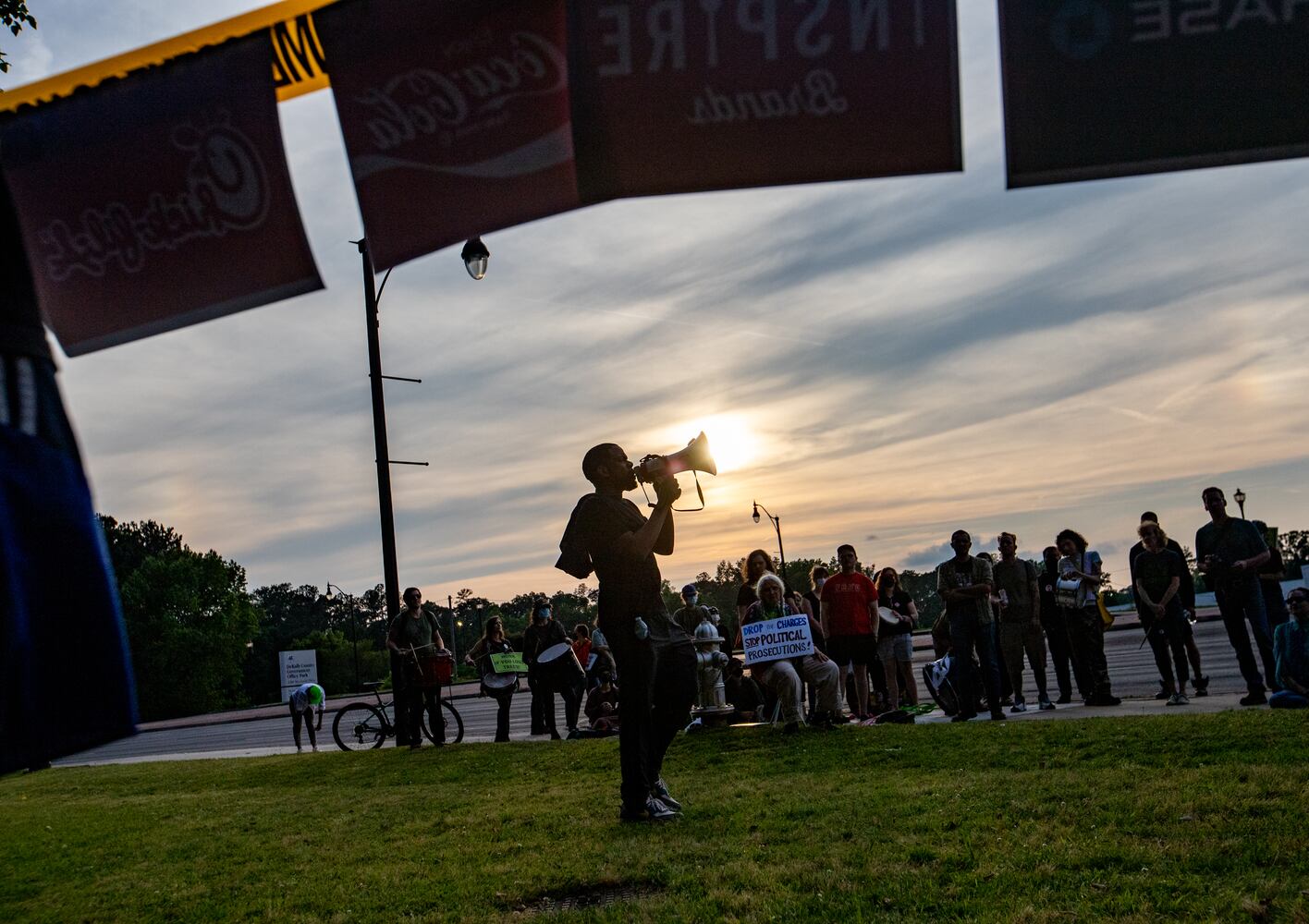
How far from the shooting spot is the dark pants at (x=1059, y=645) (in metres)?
12.4

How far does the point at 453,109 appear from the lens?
420 cm

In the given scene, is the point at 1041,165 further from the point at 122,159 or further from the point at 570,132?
the point at 122,159

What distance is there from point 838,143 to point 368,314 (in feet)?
46.5

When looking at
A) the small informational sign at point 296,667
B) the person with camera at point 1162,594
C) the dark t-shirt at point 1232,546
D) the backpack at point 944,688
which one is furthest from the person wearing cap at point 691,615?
the small informational sign at point 296,667

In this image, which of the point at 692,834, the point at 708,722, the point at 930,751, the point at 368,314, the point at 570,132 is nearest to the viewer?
the point at 570,132

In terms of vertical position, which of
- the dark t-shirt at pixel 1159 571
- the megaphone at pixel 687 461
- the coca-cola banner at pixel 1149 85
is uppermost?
the coca-cola banner at pixel 1149 85

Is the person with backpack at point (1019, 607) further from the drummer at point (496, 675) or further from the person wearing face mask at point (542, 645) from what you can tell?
the drummer at point (496, 675)

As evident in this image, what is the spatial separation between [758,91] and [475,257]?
28.9 ft

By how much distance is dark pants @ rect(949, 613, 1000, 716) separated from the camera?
11.3 meters

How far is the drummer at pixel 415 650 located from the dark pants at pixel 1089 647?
23.2ft

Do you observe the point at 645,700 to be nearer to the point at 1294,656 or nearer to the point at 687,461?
the point at 687,461

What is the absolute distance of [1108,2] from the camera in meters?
3.88

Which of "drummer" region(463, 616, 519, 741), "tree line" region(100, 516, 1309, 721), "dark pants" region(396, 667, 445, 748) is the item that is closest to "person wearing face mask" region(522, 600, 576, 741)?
"drummer" region(463, 616, 519, 741)

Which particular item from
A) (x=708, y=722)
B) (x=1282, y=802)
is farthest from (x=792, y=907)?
(x=708, y=722)
